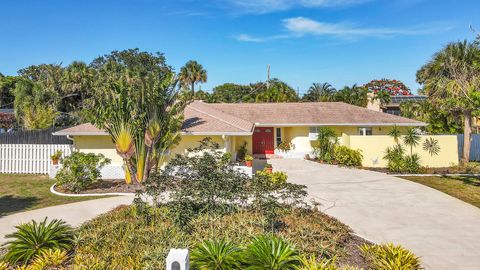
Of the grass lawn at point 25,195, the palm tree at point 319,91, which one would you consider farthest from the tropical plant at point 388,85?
the grass lawn at point 25,195

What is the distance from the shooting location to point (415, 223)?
9.55 meters

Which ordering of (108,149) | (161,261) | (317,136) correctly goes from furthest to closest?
(317,136) < (108,149) < (161,261)

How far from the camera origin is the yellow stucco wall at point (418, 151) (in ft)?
65.0

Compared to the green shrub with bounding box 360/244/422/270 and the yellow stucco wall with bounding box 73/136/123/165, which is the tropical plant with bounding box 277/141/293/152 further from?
the green shrub with bounding box 360/244/422/270

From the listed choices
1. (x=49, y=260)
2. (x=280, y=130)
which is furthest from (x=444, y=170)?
(x=49, y=260)

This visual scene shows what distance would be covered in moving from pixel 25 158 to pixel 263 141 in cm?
1629

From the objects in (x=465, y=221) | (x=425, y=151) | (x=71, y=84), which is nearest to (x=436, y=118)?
(x=425, y=151)

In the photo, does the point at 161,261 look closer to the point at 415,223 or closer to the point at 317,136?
the point at 415,223

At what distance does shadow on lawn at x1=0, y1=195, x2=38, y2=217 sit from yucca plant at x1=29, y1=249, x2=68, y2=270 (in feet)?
18.5

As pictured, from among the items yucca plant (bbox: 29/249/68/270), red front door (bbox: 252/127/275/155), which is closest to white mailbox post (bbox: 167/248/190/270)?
yucca plant (bbox: 29/249/68/270)

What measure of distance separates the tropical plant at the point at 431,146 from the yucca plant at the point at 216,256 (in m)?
17.8

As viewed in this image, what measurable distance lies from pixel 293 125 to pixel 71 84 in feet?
99.4

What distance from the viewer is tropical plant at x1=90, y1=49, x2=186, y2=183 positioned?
46.0 feet

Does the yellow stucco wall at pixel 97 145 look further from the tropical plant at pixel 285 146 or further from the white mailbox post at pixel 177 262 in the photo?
the white mailbox post at pixel 177 262
